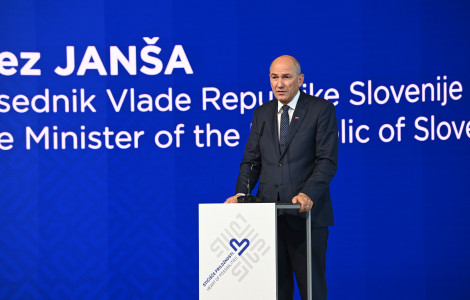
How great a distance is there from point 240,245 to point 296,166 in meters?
0.55

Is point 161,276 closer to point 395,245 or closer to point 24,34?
point 395,245

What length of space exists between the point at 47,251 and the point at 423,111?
10.3ft

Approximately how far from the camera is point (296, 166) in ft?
9.25

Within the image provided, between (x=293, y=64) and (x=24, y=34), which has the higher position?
(x=24, y=34)

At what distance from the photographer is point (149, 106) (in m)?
4.29

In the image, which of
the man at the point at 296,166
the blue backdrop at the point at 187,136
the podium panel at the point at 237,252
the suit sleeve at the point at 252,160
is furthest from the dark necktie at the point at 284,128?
the blue backdrop at the point at 187,136

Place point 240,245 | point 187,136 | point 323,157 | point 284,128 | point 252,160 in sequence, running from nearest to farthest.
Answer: point 240,245 → point 323,157 → point 284,128 → point 252,160 → point 187,136

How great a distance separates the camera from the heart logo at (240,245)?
2.51 m

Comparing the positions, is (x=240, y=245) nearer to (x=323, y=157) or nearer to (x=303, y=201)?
(x=303, y=201)

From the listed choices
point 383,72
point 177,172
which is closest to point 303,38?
point 383,72

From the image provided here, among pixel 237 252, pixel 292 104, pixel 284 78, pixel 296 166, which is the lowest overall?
pixel 237 252

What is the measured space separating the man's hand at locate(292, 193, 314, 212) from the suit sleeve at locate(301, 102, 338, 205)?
65mm

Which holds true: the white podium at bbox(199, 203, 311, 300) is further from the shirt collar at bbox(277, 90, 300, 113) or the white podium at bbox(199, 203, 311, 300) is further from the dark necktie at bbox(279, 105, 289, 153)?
the shirt collar at bbox(277, 90, 300, 113)

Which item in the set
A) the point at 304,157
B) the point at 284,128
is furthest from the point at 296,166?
the point at 284,128
